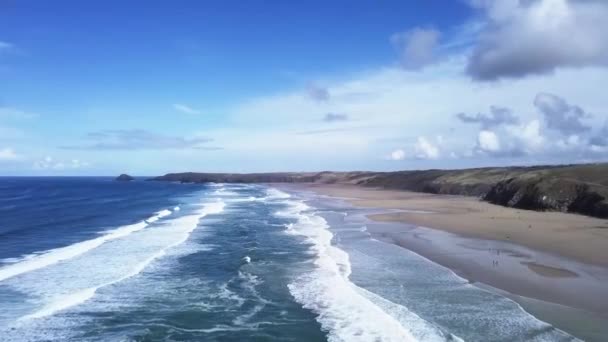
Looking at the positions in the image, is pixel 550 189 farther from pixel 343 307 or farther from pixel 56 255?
pixel 56 255

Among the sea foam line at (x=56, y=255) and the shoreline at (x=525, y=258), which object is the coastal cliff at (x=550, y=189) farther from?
the sea foam line at (x=56, y=255)

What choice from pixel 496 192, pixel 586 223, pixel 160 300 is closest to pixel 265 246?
pixel 160 300

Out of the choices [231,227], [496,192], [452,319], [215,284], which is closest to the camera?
[452,319]

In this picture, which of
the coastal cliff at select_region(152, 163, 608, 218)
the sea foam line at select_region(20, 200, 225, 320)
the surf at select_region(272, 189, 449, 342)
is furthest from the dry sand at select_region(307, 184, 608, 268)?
the sea foam line at select_region(20, 200, 225, 320)

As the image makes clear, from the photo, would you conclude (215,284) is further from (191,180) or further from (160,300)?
(191,180)

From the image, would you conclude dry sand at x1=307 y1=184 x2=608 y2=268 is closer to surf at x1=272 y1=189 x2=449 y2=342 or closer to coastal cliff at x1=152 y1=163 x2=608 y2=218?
coastal cliff at x1=152 y1=163 x2=608 y2=218

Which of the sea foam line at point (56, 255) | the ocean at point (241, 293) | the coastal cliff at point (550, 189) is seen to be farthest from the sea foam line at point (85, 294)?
the coastal cliff at point (550, 189)
